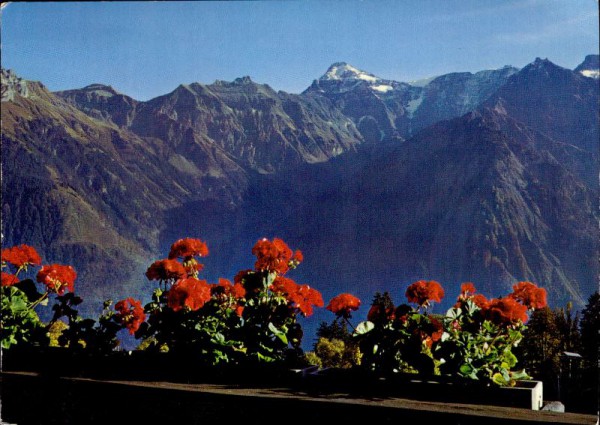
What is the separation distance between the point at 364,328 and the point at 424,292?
26 centimetres

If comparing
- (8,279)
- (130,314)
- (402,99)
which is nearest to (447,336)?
(130,314)

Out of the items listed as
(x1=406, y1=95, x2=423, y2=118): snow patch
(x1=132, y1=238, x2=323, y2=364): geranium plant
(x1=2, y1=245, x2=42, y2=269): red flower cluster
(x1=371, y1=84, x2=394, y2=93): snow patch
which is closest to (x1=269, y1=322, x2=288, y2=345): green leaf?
(x1=132, y1=238, x2=323, y2=364): geranium plant

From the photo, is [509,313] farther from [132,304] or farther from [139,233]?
[139,233]

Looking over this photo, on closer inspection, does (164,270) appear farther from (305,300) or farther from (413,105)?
(413,105)

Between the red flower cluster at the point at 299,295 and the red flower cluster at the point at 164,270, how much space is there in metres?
0.42

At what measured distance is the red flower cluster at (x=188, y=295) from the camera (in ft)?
6.98

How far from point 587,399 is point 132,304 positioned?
2.25 meters

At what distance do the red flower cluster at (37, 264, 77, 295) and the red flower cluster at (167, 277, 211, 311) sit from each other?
0.74 m

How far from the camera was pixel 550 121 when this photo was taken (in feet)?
124

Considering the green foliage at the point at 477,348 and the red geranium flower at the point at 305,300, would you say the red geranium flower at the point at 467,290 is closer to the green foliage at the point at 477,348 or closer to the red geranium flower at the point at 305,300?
the green foliage at the point at 477,348

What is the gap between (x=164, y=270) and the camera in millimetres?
2408

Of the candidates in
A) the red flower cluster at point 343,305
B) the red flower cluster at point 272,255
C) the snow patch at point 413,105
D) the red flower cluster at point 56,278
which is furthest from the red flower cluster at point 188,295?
the snow patch at point 413,105

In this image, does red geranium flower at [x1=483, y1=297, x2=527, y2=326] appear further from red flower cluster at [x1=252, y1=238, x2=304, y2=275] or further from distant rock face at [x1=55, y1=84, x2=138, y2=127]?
distant rock face at [x1=55, y1=84, x2=138, y2=127]

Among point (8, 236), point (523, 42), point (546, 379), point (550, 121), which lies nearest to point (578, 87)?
point (550, 121)
